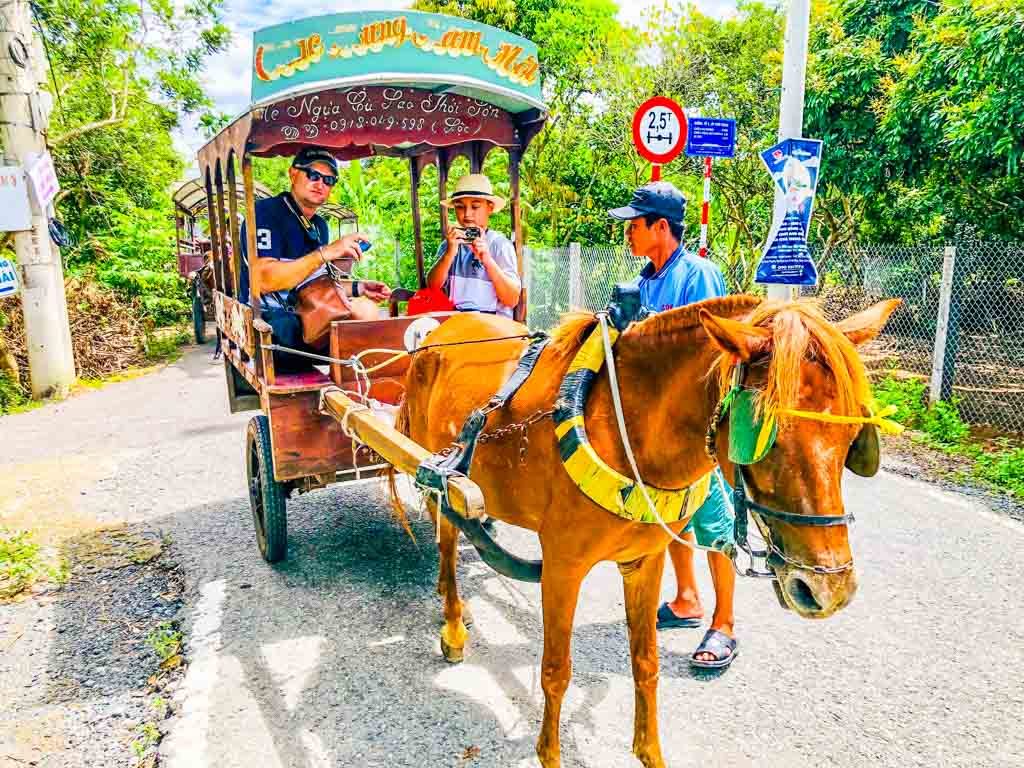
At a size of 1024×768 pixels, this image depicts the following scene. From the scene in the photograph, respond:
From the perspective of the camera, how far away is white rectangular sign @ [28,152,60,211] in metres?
7.96

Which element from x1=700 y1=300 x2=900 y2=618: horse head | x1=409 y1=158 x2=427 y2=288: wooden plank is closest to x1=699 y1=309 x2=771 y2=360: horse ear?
x1=700 y1=300 x2=900 y2=618: horse head

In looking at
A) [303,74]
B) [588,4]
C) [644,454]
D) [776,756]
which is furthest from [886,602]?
[588,4]

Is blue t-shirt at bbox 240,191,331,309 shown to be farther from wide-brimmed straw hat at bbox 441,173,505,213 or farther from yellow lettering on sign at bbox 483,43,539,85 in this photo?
yellow lettering on sign at bbox 483,43,539,85

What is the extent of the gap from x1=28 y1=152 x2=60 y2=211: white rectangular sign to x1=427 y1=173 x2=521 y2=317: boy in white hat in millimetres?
6115

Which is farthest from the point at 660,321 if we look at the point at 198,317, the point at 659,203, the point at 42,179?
the point at 198,317

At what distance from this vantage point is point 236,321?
4.60m

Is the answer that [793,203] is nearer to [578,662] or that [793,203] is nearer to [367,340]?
[367,340]

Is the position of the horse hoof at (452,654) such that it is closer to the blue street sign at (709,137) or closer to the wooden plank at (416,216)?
the wooden plank at (416,216)

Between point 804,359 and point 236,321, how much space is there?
389 cm

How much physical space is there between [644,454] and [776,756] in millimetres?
1336

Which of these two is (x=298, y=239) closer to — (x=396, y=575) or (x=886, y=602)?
(x=396, y=575)

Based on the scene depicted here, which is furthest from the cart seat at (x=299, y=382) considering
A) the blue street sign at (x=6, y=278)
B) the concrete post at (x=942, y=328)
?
the concrete post at (x=942, y=328)

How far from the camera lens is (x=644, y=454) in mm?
2203

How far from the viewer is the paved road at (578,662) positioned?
105 inches
